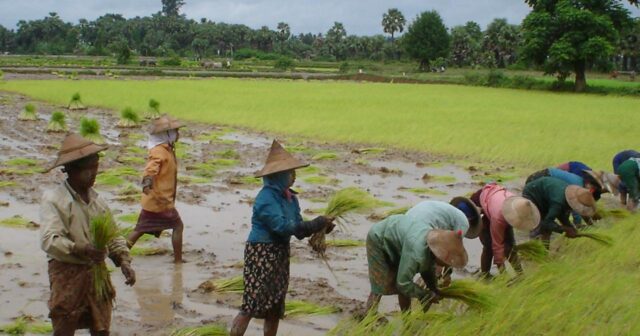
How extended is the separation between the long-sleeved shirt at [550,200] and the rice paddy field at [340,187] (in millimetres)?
292

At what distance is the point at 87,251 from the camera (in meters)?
3.44

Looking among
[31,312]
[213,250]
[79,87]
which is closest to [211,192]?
[213,250]

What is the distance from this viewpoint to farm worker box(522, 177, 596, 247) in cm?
536

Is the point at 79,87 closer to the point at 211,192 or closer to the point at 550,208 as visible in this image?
the point at 211,192

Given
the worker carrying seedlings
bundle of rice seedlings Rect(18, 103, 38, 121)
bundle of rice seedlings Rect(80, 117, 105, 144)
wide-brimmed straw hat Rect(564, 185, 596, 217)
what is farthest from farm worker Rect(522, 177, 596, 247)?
bundle of rice seedlings Rect(18, 103, 38, 121)

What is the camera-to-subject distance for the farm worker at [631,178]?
25.2 feet

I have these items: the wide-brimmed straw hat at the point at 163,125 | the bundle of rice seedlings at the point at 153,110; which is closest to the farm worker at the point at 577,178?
the wide-brimmed straw hat at the point at 163,125

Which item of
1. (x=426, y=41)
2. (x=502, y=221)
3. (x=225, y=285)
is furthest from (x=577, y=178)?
(x=426, y=41)

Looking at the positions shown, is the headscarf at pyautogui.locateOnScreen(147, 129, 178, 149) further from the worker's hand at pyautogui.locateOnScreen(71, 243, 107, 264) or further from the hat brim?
the worker's hand at pyautogui.locateOnScreen(71, 243, 107, 264)

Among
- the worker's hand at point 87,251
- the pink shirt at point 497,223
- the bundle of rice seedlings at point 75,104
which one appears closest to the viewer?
the worker's hand at point 87,251

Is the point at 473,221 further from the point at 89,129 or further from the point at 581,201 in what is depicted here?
the point at 89,129

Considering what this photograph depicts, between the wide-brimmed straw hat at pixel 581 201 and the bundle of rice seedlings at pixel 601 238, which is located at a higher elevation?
the wide-brimmed straw hat at pixel 581 201

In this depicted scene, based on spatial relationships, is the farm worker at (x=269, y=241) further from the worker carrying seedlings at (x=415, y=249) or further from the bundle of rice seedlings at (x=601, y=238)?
the bundle of rice seedlings at (x=601, y=238)

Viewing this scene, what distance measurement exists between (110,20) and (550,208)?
380 ft
